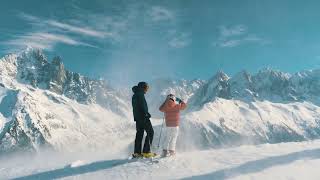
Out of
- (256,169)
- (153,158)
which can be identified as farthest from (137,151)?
(256,169)

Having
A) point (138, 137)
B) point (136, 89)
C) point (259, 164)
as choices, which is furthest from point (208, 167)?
point (136, 89)

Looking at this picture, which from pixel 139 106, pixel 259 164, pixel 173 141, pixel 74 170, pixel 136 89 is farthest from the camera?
pixel 173 141

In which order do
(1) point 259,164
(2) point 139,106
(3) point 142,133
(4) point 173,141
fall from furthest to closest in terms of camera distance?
(4) point 173,141 → (3) point 142,133 → (2) point 139,106 → (1) point 259,164

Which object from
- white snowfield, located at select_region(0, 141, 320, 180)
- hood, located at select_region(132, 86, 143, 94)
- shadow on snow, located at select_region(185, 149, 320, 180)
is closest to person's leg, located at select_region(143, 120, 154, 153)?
white snowfield, located at select_region(0, 141, 320, 180)

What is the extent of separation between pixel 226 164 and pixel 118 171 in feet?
16.3

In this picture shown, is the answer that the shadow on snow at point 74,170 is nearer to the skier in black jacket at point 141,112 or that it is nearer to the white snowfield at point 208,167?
the white snowfield at point 208,167

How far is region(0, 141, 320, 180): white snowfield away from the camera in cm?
2120

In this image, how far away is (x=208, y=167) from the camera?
73.6ft

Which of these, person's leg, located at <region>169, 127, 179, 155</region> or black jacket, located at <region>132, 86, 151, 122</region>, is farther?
person's leg, located at <region>169, 127, 179, 155</region>

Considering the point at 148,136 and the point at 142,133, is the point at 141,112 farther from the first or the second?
the point at 148,136

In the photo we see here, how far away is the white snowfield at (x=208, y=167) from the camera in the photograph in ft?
69.6

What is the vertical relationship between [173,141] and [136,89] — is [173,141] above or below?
below

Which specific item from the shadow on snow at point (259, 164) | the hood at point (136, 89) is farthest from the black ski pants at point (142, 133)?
the shadow on snow at point (259, 164)

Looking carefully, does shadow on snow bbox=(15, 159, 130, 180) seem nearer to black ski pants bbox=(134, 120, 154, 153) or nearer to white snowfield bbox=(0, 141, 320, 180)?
white snowfield bbox=(0, 141, 320, 180)
